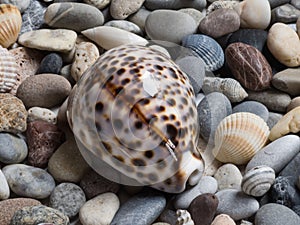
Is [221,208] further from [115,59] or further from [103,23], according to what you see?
[103,23]

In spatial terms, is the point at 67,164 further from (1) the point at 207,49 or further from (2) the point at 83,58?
(1) the point at 207,49

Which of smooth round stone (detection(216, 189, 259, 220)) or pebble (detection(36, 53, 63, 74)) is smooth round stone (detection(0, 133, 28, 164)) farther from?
smooth round stone (detection(216, 189, 259, 220))

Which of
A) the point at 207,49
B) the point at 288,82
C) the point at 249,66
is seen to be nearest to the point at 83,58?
the point at 207,49

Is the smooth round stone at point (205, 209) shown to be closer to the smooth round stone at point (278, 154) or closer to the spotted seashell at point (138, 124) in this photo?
the spotted seashell at point (138, 124)

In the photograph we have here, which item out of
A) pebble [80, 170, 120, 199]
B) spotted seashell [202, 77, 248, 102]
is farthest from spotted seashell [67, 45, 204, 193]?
spotted seashell [202, 77, 248, 102]

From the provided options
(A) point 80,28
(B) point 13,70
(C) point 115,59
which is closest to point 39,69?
(B) point 13,70

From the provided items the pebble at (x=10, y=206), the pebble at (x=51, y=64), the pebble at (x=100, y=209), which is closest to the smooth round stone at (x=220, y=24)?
the pebble at (x=51, y=64)
